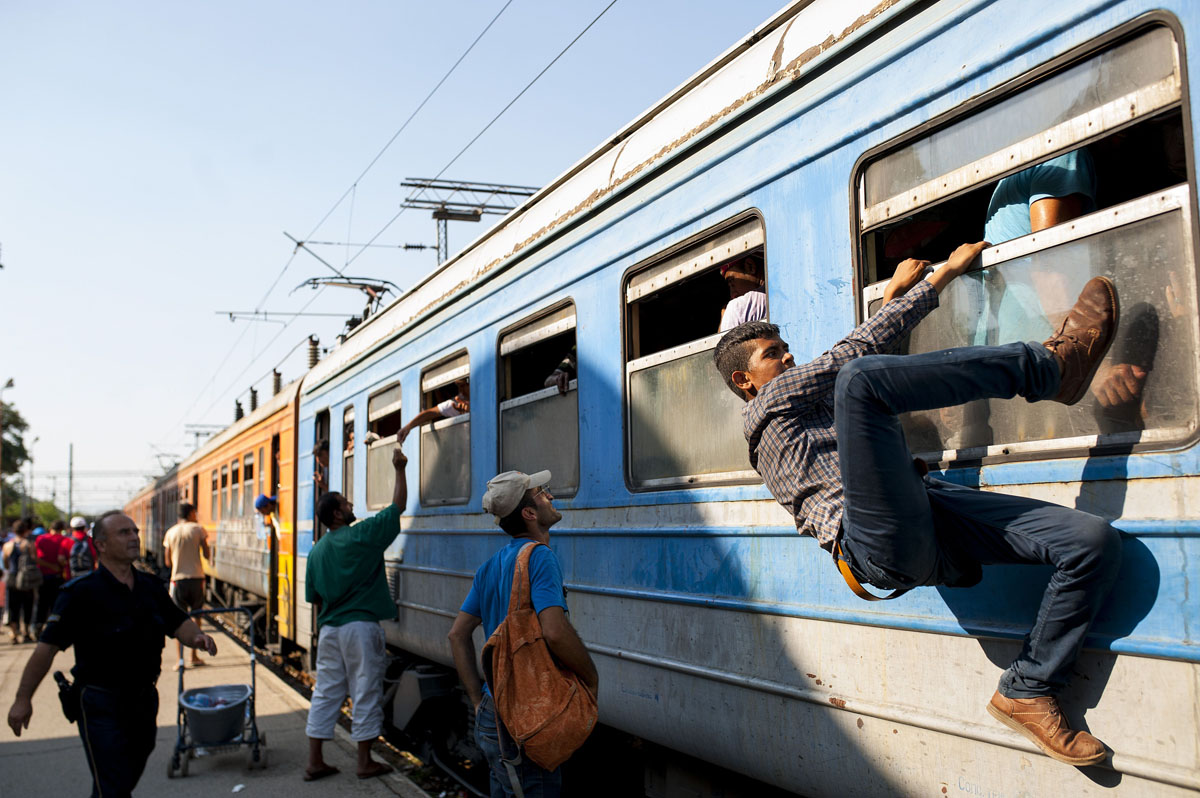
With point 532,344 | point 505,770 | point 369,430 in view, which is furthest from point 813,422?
point 369,430

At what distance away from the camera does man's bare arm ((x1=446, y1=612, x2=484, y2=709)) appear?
3271 millimetres

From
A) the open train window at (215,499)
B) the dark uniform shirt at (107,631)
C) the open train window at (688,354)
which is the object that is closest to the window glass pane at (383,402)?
the dark uniform shirt at (107,631)

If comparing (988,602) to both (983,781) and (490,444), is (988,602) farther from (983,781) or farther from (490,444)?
(490,444)

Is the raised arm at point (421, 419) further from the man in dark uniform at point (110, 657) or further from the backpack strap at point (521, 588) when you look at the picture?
the backpack strap at point (521, 588)

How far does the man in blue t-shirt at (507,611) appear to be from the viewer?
10.2ft

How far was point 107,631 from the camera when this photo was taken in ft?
14.4

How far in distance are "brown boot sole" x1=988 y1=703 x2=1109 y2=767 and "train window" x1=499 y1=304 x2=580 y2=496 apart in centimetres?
250

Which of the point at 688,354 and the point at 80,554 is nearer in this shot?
the point at 688,354

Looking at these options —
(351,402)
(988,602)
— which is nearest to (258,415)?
(351,402)

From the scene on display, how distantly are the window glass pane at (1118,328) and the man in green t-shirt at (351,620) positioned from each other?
154 inches

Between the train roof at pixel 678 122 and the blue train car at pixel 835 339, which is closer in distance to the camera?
the blue train car at pixel 835 339

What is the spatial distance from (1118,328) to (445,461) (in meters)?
4.67

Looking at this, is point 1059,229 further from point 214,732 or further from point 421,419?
point 214,732

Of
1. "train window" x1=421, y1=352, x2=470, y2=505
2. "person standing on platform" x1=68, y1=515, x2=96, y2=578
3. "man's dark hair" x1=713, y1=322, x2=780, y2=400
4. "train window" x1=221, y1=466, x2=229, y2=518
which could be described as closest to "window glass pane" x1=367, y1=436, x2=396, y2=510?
"train window" x1=421, y1=352, x2=470, y2=505
